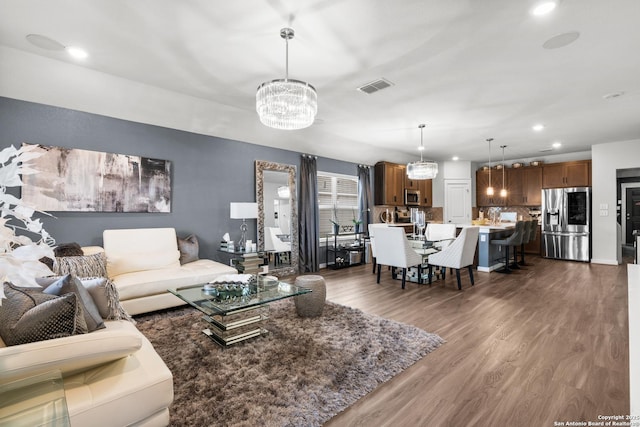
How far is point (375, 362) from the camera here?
2367 millimetres

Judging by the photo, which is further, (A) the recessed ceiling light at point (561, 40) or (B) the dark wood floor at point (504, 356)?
(A) the recessed ceiling light at point (561, 40)

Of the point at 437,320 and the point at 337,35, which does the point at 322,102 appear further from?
the point at 437,320

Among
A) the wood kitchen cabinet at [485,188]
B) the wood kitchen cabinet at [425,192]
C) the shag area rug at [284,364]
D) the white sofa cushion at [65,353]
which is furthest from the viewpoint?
the wood kitchen cabinet at [485,188]

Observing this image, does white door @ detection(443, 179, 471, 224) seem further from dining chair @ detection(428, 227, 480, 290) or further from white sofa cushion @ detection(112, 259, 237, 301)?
white sofa cushion @ detection(112, 259, 237, 301)

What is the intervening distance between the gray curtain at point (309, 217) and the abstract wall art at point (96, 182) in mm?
2507

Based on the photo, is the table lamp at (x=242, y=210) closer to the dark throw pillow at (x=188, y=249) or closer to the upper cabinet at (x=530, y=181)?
the dark throw pillow at (x=188, y=249)

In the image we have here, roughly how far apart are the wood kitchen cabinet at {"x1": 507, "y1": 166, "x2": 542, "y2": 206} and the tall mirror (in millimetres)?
6678

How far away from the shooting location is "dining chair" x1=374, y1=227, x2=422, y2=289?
448cm

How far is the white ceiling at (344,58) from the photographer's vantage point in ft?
8.06

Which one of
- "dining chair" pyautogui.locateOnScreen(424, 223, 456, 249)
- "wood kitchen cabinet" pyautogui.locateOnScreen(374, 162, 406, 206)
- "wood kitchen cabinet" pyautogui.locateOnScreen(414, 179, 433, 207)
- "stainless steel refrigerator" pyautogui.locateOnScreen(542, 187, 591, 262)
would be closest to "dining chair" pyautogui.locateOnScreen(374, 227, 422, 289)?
"dining chair" pyautogui.locateOnScreen(424, 223, 456, 249)

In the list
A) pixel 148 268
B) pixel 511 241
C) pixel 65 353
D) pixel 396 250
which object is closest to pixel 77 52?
pixel 148 268

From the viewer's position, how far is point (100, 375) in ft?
4.60

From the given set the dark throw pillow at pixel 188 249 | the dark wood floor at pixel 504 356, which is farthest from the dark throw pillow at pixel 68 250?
the dark wood floor at pixel 504 356

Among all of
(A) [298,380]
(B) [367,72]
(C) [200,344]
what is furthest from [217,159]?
(A) [298,380]
